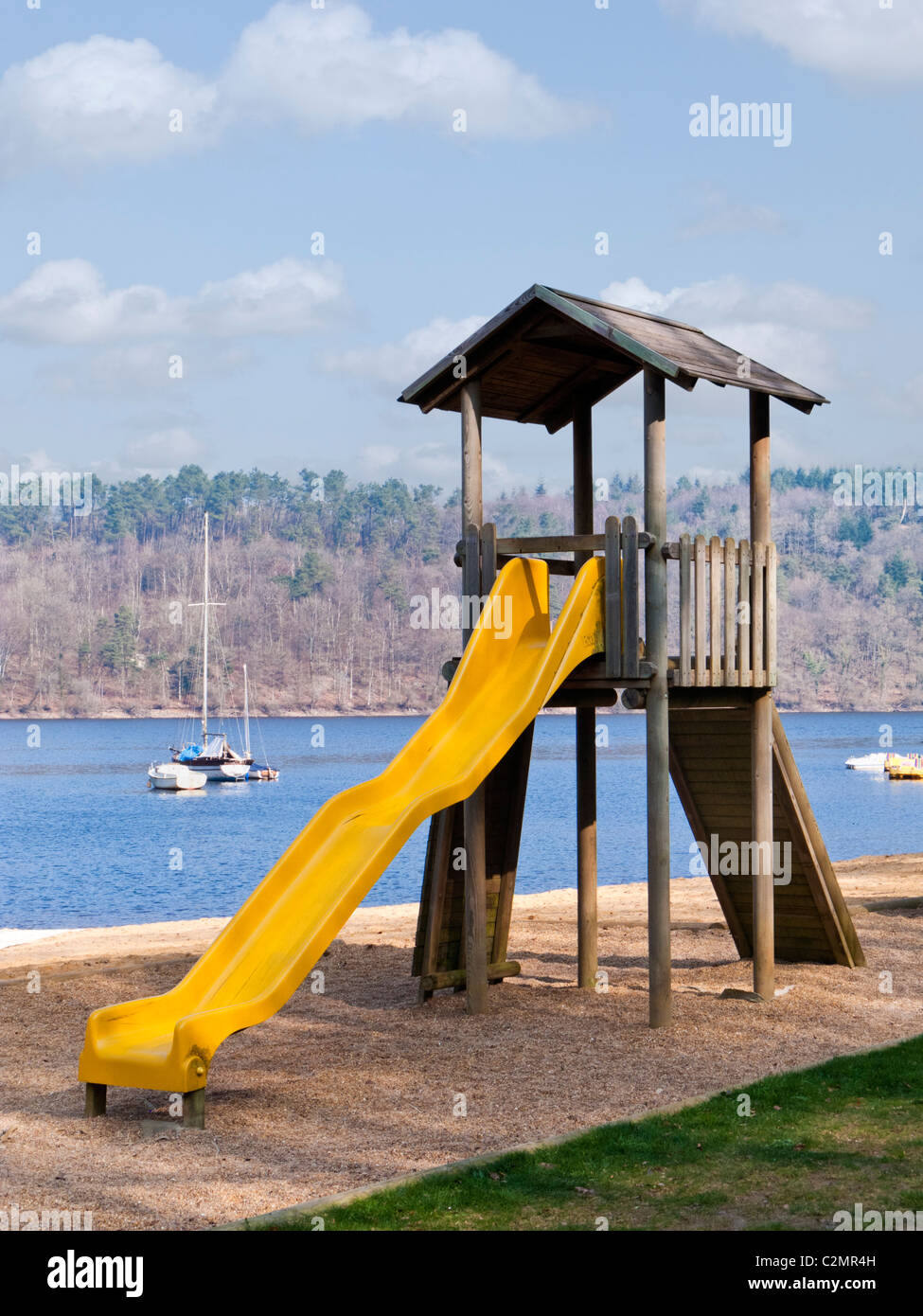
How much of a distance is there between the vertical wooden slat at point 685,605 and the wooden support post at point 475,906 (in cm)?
174

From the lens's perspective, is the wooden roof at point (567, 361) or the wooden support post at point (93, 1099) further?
the wooden roof at point (567, 361)

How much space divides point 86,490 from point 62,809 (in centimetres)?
12798

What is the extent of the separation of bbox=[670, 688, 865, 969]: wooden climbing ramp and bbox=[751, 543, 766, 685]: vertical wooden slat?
1.76 feet

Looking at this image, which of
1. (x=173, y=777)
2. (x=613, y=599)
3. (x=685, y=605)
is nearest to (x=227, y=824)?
(x=173, y=777)

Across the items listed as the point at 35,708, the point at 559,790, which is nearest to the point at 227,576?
the point at 35,708

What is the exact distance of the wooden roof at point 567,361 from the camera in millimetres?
10391

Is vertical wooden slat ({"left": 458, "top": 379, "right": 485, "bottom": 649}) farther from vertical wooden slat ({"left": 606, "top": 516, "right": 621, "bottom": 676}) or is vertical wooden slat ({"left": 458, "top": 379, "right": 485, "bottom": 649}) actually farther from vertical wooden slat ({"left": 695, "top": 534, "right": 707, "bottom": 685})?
vertical wooden slat ({"left": 695, "top": 534, "right": 707, "bottom": 685})

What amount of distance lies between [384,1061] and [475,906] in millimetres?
1718

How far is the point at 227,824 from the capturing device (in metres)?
62.1

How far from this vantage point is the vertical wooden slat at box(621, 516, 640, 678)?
10281 millimetres

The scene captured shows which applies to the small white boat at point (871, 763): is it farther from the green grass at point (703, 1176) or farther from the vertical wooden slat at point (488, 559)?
the green grass at point (703, 1176)

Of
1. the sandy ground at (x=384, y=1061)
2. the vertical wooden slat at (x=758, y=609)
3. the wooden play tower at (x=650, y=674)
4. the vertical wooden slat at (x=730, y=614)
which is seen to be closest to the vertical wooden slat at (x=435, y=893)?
the wooden play tower at (x=650, y=674)

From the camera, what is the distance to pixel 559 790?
7812 centimetres
